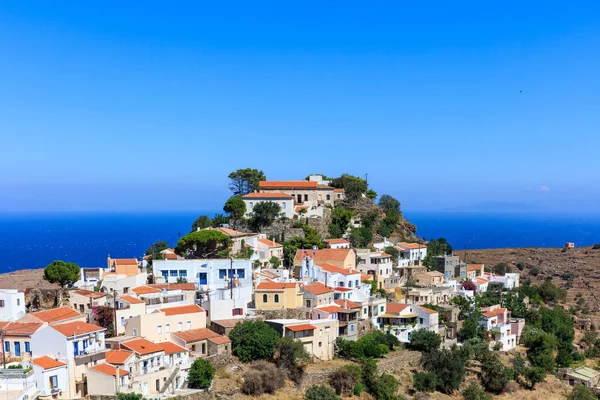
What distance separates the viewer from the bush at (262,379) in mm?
30078

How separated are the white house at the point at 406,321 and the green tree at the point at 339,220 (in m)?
20.0

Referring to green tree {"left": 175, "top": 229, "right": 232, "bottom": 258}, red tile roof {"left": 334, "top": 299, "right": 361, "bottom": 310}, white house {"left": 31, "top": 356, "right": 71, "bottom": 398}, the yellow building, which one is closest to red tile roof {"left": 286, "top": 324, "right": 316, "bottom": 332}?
the yellow building

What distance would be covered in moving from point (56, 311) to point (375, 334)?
2095 centimetres

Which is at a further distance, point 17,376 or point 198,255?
point 198,255

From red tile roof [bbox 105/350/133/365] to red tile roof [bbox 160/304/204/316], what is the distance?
15.1ft

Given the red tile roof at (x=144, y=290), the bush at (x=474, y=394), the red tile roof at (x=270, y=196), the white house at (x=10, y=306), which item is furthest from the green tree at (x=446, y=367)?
the red tile roof at (x=270, y=196)

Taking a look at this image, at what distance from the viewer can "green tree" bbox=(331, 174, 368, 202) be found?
225ft

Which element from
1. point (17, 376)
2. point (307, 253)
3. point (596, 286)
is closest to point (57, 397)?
point (17, 376)

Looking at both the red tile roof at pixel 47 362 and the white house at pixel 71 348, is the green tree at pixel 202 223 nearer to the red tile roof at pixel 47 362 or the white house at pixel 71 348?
the white house at pixel 71 348

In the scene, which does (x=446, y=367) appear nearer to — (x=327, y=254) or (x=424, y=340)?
(x=424, y=340)

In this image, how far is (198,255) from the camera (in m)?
49.2

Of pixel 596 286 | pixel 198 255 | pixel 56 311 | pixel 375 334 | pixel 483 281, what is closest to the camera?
pixel 56 311

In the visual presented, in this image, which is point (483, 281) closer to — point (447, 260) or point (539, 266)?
point (447, 260)

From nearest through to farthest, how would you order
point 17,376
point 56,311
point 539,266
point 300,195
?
point 17,376, point 56,311, point 300,195, point 539,266
